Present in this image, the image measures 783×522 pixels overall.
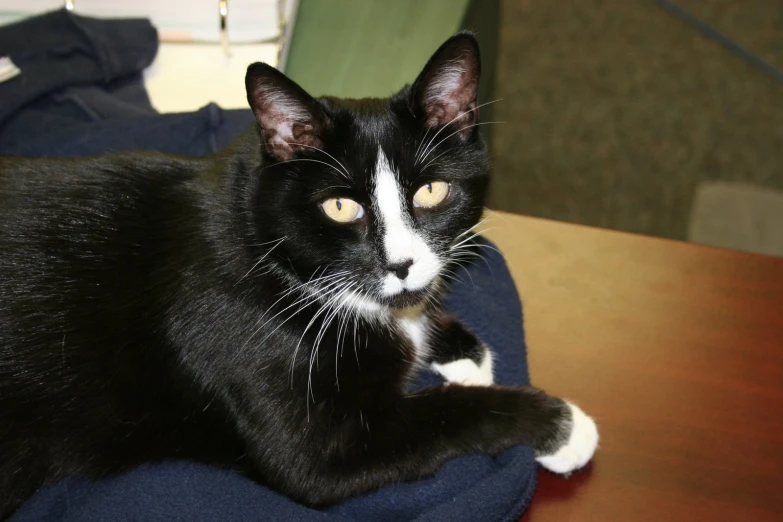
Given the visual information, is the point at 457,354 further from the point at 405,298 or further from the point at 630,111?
the point at 630,111

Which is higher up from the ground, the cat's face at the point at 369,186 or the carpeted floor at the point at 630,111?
the cat's face at the point at 369,186

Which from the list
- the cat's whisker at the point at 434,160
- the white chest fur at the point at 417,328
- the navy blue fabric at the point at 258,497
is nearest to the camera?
the navy blue fabric at the point at 258,497

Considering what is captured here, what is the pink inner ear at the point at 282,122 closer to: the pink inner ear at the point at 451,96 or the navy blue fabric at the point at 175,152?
the pink inner ear at the point at 451,96

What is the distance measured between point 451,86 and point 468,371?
1.54 ft

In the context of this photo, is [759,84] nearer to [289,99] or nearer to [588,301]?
[588,301]

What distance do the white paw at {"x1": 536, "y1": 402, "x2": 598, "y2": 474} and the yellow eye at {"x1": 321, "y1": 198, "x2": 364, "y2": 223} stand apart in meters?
0.42

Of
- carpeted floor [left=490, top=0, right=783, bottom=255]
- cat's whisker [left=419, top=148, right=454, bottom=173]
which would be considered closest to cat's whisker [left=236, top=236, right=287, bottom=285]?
cat's whisker [left=419, top=148, right=454, bottom=173]

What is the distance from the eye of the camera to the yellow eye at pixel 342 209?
3.53ft

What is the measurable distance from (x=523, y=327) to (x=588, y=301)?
127 millimetres

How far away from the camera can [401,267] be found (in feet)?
3.52

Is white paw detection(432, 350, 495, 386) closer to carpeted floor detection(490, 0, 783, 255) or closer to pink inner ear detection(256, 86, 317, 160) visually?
pink inner ear detection(256, 86, 317, 160)

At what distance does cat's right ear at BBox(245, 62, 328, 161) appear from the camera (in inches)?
39.6

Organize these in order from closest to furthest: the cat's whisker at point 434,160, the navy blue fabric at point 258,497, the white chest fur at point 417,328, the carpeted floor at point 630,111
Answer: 1. the navy blue fabric at point 258,497
2. the cat's whisker at point 434,160
3. the white chest fur at point 417,328
4. the carpeted floor at point 630,111

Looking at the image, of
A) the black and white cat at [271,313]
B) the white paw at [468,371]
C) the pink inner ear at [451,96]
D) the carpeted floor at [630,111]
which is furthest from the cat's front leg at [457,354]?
the carpeted floor at [630,111]
